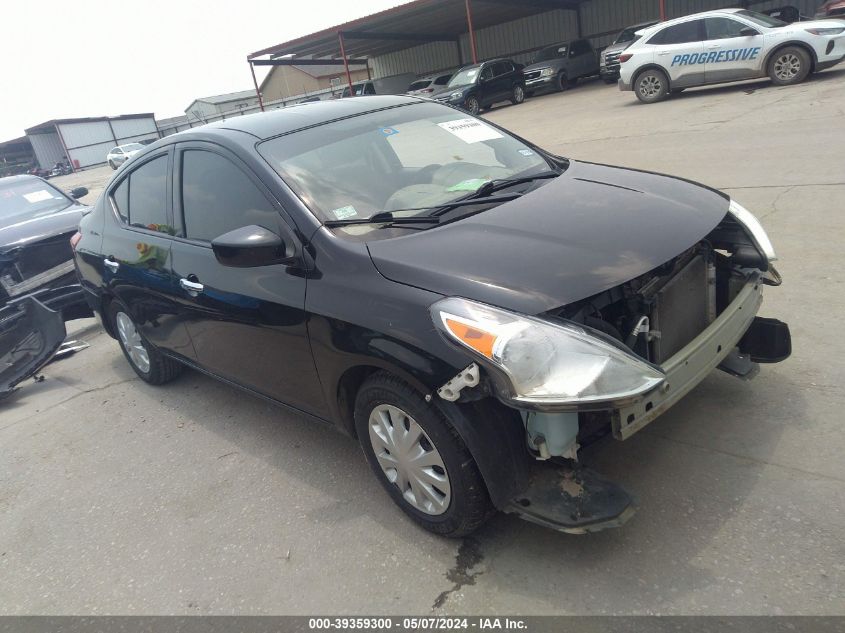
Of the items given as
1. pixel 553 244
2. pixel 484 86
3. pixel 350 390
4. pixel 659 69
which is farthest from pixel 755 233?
pixel 484 86

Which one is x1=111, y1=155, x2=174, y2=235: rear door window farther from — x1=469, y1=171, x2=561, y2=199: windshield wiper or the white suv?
the white suv

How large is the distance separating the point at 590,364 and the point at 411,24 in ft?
101

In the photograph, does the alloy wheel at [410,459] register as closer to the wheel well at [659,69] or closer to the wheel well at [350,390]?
the wheel well at [350,390]

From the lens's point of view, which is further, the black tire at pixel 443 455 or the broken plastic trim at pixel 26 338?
the broken plastic trim at pixel 26 338

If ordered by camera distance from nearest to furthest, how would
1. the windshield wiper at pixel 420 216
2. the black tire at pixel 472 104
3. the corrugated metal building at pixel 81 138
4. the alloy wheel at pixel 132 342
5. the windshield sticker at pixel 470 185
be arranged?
the windshield wiper at pixel 420 216
the windshield sticker at pixel 470 185
the alloy wheel at pixel 132 342
the black tire at pixel 472 104
the corrugated metal building at pixel 81 138

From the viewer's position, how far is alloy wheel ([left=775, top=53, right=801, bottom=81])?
1253 cm

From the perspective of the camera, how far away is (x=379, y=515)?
2.95m

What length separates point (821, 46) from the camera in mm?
12195

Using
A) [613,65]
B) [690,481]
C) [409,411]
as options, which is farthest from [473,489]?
[613,65]

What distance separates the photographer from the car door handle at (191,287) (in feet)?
11.5

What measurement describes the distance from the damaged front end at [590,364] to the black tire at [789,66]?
12.2 metres

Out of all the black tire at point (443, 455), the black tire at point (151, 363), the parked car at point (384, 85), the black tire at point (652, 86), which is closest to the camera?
the black tire at point (443, 455)

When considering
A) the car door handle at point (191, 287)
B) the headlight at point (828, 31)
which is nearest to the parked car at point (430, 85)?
the headlight at point (828, 31)

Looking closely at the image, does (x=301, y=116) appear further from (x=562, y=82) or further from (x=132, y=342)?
(x=562, y=82)
